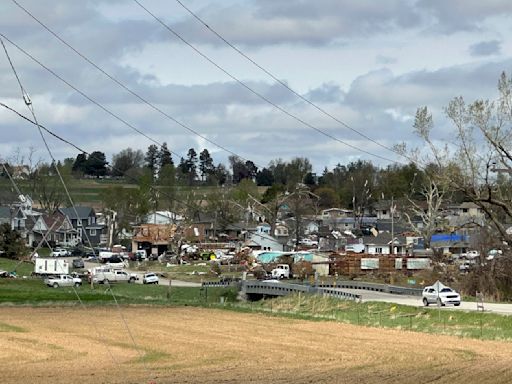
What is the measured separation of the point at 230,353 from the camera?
35156mm

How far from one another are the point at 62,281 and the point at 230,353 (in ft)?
172

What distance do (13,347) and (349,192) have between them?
153m

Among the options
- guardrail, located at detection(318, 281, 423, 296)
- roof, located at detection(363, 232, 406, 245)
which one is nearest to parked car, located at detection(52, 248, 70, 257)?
roof, located at detection(363, 232, 406, 245)

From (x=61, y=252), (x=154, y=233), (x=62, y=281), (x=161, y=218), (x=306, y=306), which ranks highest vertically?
(x=161, y=218)

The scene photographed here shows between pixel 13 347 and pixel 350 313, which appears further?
pixel 350 313

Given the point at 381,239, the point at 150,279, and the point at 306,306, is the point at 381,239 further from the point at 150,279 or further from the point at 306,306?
the point at 306,306

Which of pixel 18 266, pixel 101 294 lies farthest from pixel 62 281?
pixel 18 266

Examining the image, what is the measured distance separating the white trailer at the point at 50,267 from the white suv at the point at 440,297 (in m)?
41.6

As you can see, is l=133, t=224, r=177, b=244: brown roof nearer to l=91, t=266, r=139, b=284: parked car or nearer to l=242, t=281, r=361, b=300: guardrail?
l=91, t=266, r=139, b=284: parked car

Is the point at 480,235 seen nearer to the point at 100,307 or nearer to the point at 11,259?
the point at 100,307

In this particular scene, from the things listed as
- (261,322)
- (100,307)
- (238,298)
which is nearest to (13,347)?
(261,322)

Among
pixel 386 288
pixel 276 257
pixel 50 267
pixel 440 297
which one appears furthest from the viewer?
pixel 276 257

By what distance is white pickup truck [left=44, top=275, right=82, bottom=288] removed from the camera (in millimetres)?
84213

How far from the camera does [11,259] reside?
360ft
